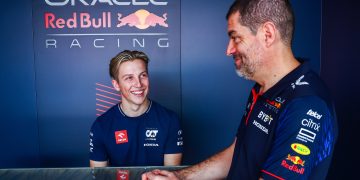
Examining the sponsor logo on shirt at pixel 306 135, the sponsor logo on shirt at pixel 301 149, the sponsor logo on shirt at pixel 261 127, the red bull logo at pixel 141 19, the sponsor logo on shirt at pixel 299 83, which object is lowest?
the sponsor logo on shirt at pixel 301 149

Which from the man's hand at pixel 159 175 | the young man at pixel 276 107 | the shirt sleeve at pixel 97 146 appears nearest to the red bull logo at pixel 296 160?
the young man at pixel 276 107

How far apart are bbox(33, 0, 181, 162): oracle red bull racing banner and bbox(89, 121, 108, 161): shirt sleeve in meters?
0.92

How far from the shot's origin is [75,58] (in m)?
2.87

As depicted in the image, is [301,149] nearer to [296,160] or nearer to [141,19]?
[296,160]

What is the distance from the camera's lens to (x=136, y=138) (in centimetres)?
202

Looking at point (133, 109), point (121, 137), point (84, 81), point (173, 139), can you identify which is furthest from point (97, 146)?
point (84, 81)

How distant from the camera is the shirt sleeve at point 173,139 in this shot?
6.61ft

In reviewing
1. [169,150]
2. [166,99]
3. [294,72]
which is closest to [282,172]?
[294,72]

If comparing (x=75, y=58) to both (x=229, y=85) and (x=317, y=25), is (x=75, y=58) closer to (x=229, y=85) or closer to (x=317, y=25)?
(x=229, y=85)

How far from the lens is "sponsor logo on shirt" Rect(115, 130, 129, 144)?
201cm

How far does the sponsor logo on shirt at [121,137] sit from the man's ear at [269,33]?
3.75 ft

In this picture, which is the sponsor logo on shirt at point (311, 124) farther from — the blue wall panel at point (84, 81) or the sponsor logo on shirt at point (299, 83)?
the blue wall panel at point (84, 81)

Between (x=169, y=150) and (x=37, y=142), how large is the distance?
4.72 ft

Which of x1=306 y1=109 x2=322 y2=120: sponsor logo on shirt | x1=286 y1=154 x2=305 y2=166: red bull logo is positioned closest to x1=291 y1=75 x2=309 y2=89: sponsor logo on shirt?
x1=306 y1=109 x2=322 y2=120: sponsor logo on shirt
